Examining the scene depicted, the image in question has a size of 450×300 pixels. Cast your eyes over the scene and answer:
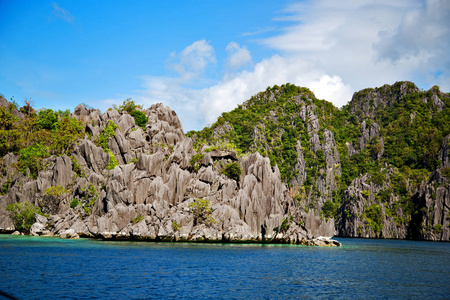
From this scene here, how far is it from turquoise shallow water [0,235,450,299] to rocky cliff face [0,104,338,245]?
1994 cm

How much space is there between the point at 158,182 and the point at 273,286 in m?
50.1

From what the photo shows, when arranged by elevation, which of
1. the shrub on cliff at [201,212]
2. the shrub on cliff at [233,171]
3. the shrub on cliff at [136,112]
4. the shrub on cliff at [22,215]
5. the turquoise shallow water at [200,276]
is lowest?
the turquoise shallow water at [200,276]

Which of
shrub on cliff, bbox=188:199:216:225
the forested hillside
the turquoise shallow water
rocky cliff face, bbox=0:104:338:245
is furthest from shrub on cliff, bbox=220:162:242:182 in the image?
the forested hillside

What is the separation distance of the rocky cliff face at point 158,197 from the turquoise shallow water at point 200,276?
1994cm

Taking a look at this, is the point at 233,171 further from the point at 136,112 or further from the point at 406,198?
the point at 406,198

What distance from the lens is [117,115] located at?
112m

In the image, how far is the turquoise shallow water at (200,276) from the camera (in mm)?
32094

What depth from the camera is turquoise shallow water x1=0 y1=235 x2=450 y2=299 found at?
32094 millimetres

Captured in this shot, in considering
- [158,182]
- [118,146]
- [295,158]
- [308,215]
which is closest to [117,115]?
[118,146]

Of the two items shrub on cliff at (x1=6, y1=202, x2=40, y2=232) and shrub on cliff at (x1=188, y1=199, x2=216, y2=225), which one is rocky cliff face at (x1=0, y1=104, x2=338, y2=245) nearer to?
shrub on cliff at (x1=188, y1=199, x2=216, y2=225)

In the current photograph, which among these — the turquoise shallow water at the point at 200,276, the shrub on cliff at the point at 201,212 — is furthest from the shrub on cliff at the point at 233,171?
the turquoise shallow water at the point at 200,276

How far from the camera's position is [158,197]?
8200cm

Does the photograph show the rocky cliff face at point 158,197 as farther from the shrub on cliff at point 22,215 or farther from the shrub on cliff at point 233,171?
the shrub on cliff at point 22,215

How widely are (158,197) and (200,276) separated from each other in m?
43.4
